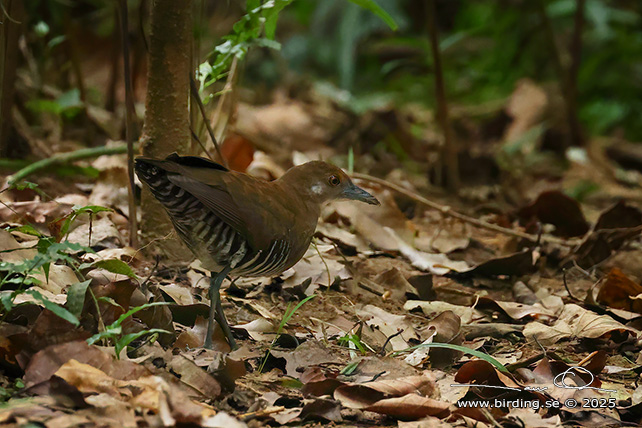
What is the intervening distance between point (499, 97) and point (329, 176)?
24.7 feet

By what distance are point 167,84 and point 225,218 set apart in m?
0.96

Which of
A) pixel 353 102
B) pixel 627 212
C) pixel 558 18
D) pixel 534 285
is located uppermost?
pixel 558 18


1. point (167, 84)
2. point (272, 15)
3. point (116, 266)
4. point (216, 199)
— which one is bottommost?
point (116, 266)

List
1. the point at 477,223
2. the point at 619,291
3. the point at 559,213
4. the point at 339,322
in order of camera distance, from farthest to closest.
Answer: the point at 559,213, the point at 477,223, the point at 619,291, the point at 339,322

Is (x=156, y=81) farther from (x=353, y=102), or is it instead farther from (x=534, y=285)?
(x=353, y=102)

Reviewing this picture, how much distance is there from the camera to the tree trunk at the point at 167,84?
12.1ft

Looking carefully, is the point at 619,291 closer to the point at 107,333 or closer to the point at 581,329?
the point at 581,329

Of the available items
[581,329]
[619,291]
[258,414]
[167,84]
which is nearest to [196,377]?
[258,414]

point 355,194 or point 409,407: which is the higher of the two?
point 355,194

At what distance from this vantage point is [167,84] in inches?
148

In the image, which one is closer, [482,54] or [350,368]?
[350,368]

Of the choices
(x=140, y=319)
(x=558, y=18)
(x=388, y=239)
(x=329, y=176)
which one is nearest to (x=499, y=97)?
(x=558, y=18)

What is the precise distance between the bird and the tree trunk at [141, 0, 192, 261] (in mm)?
530

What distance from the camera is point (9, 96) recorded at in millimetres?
4148
